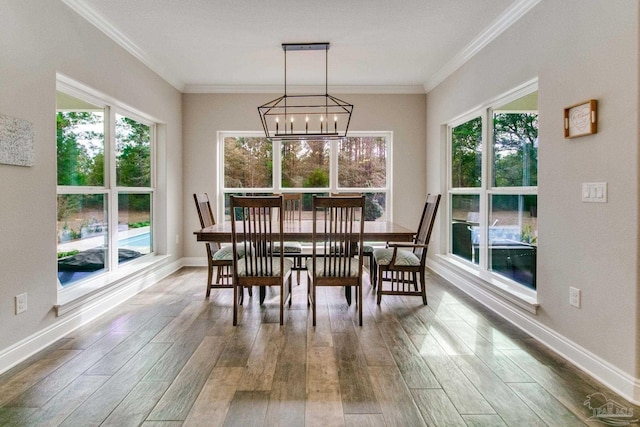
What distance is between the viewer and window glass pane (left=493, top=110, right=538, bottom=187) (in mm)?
3066

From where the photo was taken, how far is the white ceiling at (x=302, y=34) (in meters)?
3.04

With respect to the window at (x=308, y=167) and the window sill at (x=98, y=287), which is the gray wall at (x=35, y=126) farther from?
the window at (x=308, y=167)

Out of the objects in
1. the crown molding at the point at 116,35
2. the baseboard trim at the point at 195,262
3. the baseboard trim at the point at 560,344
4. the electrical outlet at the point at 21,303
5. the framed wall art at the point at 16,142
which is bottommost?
the baseboard trim at the point at 560,344

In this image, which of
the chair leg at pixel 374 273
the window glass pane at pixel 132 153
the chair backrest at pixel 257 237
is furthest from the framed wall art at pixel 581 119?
the window glass pane at pixel 132 153

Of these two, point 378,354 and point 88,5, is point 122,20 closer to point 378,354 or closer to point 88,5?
point 88,5

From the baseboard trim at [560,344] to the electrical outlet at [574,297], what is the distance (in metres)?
0.25

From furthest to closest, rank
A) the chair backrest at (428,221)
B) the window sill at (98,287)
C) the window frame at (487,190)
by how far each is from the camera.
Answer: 1. the chair backrest at (428,221)
2. the window frame at (487,190)
3. the window sill at (98,287)

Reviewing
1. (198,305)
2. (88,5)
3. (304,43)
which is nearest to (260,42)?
(304,43)

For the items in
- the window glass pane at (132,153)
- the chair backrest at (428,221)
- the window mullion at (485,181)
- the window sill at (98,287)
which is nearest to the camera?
the window sill at (98,287)

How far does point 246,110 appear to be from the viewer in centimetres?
538

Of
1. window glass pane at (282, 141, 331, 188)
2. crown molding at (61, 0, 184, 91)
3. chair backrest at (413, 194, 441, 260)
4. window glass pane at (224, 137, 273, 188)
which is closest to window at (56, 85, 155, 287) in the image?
crown molding at (61, 0, 184, 91)

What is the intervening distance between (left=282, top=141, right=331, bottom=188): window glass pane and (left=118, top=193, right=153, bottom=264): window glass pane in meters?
1.97

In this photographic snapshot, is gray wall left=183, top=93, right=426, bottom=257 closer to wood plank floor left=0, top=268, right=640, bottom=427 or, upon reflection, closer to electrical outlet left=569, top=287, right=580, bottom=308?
wood plank floor left=0, top=268, right=640, bottom=427

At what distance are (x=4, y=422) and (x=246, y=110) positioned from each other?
4.45 metres
